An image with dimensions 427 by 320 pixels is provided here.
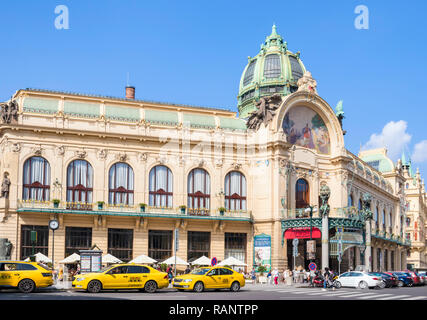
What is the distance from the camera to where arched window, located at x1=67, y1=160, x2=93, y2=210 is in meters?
51.5

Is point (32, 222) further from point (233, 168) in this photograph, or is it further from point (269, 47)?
point (269, 47)

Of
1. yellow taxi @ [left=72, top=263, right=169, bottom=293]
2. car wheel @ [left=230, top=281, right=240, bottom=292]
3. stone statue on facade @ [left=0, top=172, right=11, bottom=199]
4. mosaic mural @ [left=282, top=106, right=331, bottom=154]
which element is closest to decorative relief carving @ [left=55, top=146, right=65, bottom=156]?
stone statue on facade @ [left=0, top=172, right=11, bottom=199]

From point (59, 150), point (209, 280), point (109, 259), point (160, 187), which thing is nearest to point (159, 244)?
point (160, 187)

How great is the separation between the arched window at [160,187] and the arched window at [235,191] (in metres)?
5.85

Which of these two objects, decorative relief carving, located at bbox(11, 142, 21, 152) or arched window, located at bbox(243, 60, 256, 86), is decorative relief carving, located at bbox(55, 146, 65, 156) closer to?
decorative relief carving, located at bbox(11, 142, 21, 152)

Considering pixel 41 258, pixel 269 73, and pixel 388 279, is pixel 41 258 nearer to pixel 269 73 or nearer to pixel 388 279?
pixel 388 279

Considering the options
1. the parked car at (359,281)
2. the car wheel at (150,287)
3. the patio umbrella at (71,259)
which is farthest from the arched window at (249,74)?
the car wheel at (150,287)

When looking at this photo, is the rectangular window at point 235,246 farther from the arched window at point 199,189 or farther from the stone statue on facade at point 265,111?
the stone statue on facade at point 265,111

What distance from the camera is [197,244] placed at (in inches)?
2172

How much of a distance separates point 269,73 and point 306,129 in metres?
11.8

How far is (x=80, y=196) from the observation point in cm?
5175

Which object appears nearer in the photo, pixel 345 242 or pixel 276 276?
pixel 276 276
